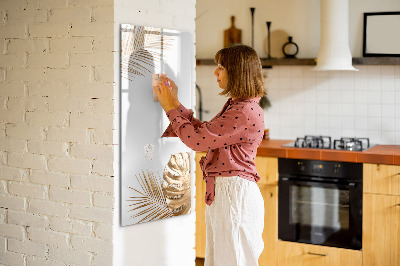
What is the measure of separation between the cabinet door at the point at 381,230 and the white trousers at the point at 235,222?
147cm

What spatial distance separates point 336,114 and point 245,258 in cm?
228

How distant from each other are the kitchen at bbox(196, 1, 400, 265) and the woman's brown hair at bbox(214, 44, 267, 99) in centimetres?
157

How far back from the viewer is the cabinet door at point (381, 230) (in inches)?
150

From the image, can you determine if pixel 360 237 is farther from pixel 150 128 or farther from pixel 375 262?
pixel 150 128

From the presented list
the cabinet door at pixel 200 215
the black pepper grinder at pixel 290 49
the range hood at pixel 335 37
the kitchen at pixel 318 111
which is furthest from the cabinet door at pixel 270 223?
the black pepper grinder at pixel 290 49

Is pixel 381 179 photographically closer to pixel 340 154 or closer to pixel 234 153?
pixel 340 154

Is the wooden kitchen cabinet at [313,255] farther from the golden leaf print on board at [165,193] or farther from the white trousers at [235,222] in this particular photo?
the white trousers at [235,222]

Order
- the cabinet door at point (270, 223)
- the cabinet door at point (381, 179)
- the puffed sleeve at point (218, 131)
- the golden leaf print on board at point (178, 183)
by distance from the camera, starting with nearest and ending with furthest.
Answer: the puffed sleeve at point (218, 131) < the golden leaf print on board at point (178, 183) < the cabinet door at point (381, 179) < the cabinet door at point (270, 223)

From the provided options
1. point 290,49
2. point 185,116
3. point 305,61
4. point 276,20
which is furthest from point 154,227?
point 276,20

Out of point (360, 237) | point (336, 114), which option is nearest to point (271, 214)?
point (360, 237)

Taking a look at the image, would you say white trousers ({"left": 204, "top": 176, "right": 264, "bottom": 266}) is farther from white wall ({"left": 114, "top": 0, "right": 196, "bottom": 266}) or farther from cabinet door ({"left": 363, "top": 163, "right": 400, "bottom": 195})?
cabinet door ({"left": 363, "top": 163, "right": 400, "bottom": 195})

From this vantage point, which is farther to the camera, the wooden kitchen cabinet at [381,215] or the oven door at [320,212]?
the oven door at [320,212]

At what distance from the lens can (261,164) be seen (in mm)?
4203

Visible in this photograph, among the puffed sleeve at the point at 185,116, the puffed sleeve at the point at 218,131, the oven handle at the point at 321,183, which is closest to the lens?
the puffed sleeve at the point at 218,131
